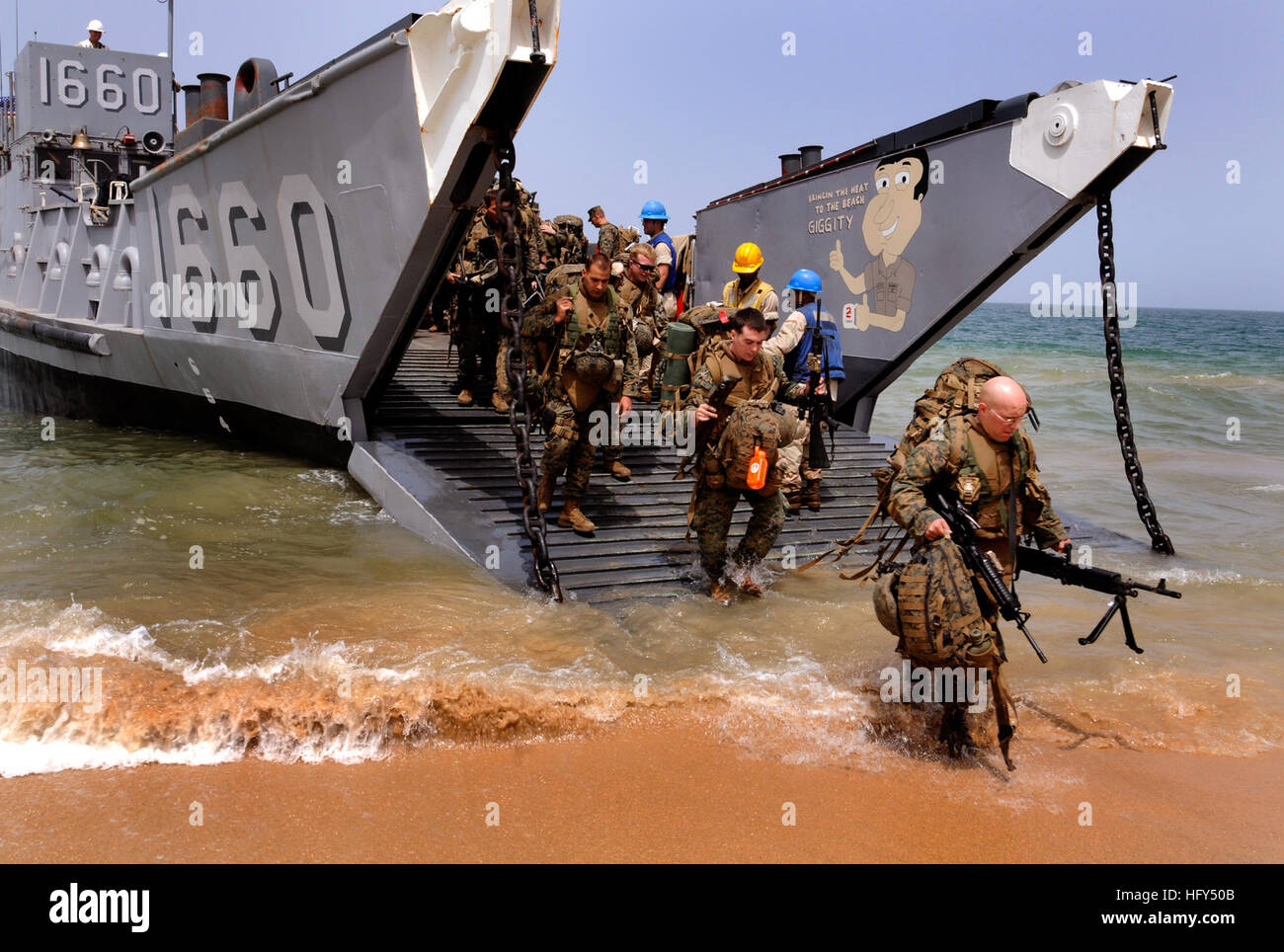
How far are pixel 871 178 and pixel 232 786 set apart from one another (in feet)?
25.9

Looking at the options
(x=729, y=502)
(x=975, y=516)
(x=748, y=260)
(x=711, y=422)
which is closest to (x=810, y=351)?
(x=748, y=260)

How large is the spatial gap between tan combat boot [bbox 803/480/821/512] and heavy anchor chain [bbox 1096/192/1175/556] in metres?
2.15

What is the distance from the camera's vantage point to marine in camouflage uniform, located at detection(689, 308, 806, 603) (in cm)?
593

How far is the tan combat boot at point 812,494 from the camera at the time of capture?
7598 mm

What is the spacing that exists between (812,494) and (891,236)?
2.98 meters

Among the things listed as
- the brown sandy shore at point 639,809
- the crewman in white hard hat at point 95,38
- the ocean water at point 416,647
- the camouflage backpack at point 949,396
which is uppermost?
the crewman in white hard hat at point 95,38

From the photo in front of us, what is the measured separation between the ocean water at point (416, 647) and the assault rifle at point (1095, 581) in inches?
25.8

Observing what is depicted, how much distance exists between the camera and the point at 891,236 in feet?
30.3

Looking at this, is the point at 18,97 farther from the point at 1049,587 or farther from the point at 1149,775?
the point at 1149,775

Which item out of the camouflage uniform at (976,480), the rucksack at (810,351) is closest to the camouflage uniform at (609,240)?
the rucksack at (810,351)

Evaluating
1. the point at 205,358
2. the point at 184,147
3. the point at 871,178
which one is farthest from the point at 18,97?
the point at 871,178

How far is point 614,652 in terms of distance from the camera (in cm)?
507

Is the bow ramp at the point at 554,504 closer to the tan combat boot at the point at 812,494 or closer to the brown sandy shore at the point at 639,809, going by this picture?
the tan combat boot at the point at 812,494

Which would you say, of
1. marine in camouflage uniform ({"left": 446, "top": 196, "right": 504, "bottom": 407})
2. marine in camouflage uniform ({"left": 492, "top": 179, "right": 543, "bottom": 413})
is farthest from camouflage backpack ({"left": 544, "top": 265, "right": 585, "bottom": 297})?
marine in camouflage uniform ({"left": 446, "top": 196, "right": 504, "bottom": 407})
